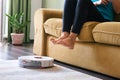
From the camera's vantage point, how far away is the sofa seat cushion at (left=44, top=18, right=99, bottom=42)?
6.23 ft

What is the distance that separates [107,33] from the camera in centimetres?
175

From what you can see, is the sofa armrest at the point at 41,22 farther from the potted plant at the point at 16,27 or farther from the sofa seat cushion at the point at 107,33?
the potted plant at the point at 16,27

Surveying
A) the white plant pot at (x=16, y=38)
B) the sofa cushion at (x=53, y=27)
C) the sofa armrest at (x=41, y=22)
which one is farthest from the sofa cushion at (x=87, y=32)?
the white plant pot at (x=16, y=38)

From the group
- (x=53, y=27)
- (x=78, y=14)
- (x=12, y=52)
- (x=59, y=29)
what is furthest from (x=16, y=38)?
(x=78, y=14)

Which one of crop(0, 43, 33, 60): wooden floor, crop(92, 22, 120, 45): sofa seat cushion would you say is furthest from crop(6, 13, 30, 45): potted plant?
crop(92, 22, 120, 45): sofa seat cushion

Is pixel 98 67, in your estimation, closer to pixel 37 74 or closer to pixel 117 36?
pixel 117 36

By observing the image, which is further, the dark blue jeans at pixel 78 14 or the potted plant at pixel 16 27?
the potted plant at pixel 16 27

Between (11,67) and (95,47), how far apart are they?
0.64m

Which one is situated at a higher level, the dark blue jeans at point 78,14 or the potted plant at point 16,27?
the dark blue jeans at point 78,14

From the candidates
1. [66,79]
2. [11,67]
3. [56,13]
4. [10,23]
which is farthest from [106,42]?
[10,23]

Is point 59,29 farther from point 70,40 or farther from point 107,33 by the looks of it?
point 107,33

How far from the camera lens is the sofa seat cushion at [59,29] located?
190 centimetres

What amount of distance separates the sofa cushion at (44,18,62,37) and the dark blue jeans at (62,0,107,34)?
0.22 m

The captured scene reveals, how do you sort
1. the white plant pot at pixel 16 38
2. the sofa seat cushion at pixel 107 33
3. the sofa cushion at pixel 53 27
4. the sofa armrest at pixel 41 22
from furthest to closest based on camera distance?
1. the white plant pot at pixel 16 38
2. the sofa armrest at pixel 41 22
3. the sofa cushion at pixel 53 27
4. the sofa seat cushion at pixel 107 33
